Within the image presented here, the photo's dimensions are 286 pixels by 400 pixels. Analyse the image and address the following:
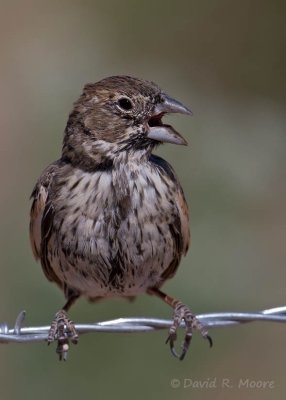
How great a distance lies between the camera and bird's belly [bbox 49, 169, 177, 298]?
572 centimetres

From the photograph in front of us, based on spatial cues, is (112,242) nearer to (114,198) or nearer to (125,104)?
(114,198)

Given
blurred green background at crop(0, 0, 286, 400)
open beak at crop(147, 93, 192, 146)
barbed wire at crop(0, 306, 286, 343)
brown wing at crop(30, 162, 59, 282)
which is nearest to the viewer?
barbed wire at crop(0, 306, 286, 343)

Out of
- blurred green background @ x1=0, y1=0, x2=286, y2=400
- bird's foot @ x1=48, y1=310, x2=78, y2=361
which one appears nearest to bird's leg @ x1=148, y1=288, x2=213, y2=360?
bird's foot @ x1=48, y1=310, x2=78, y2=361

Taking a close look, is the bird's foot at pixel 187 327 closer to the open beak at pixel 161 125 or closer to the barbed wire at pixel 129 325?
the barbed wire at pixel 129 325

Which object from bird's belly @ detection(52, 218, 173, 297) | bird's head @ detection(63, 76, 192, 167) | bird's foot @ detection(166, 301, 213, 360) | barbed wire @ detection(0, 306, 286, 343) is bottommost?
barbed wire @ detection(0, 306, 286, 343)

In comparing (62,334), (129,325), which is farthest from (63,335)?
(129,325)

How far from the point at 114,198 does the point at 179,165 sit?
179 inches

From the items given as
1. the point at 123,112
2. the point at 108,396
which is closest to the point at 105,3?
the point at 108,396

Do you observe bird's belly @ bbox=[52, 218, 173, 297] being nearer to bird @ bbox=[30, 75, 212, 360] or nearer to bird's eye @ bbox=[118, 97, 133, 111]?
bird @ bbox=[30, 75, 212, 360]

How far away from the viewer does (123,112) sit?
18.9ft

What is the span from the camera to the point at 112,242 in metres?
5.73

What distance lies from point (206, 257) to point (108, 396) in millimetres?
2236

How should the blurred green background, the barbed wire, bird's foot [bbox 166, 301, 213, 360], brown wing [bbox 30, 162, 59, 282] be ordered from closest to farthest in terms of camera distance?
the barbed wire → bird's foot [bbox 166, 301, 213, 360] → brown wing [bbox 30, 162, 59, 282] → the blurred green background

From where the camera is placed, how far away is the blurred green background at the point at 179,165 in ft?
25.1
